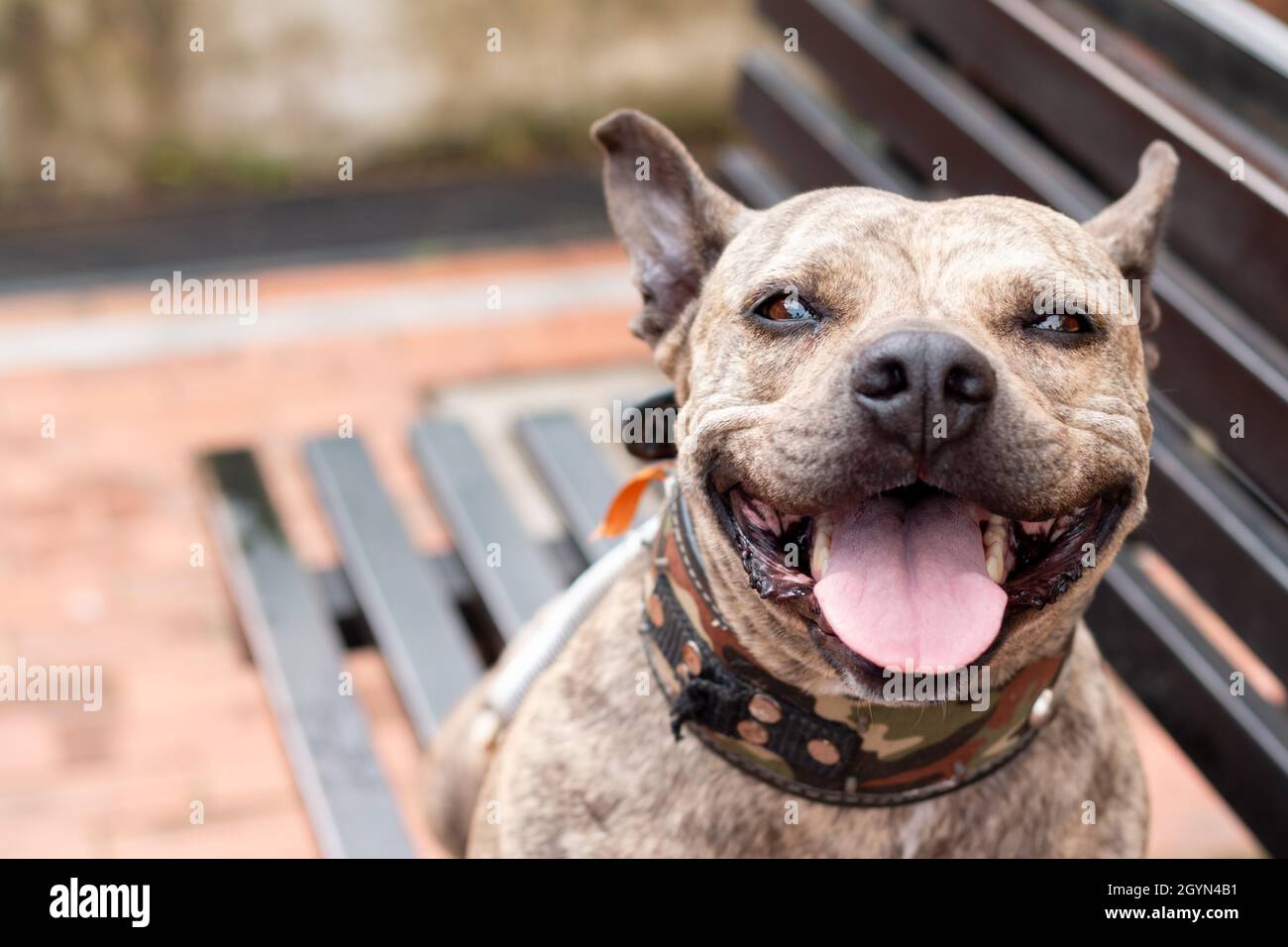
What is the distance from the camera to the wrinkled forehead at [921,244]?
207cm

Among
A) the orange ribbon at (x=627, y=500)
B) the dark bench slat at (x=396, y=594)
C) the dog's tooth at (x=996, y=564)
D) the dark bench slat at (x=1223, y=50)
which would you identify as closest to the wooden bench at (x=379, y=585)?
the dark bench slat at (x=396, y=594)

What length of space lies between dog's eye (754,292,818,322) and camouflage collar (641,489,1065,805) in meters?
0.30

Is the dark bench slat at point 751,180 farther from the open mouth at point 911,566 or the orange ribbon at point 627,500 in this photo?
the open mouth at point 911,566

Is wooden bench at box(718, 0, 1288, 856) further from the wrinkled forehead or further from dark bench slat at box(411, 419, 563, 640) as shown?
dark bench slat at box(411, 419, 563, 640)

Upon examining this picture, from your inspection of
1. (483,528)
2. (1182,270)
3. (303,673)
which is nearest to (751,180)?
(483,528)

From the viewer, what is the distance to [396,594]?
3203mm

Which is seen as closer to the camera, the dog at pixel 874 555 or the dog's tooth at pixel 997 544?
the dog at pixel 874 555

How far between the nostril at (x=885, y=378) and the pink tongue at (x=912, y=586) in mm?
201

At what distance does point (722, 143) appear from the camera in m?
7.11

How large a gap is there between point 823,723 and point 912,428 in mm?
436

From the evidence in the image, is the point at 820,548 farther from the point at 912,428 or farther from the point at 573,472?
the point at 573,472

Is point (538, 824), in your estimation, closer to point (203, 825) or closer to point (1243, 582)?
point (1243, 582)

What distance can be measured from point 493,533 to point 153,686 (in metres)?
1.21
